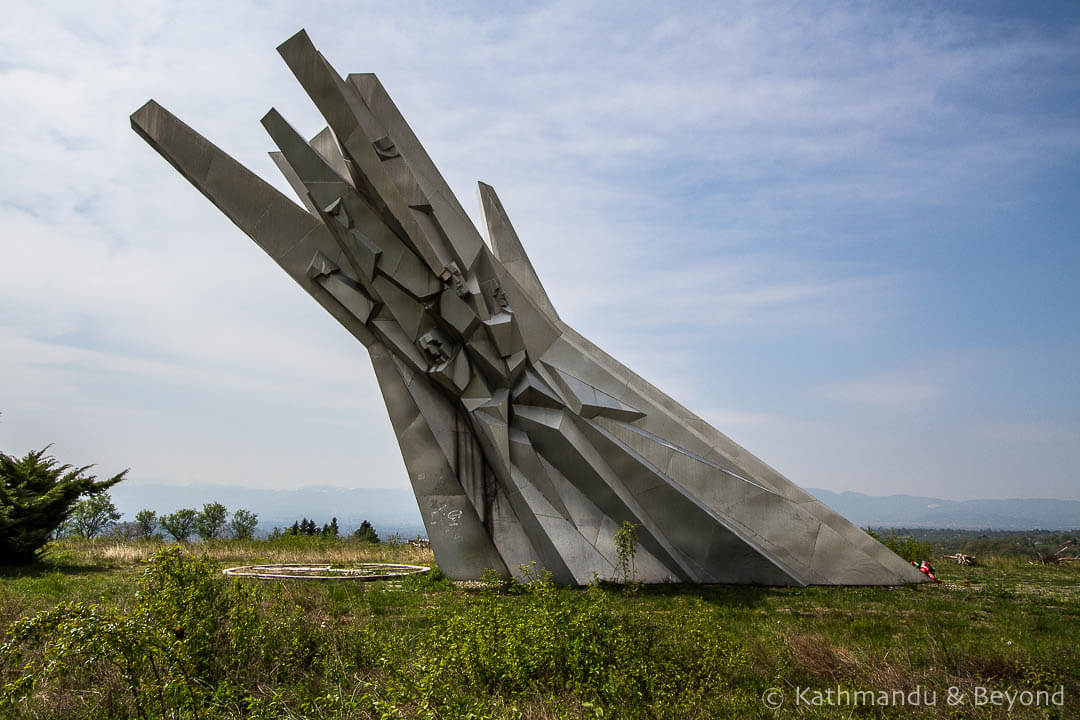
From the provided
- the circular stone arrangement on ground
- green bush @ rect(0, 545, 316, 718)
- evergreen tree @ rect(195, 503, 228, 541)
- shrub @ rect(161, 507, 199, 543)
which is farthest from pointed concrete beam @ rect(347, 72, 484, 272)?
shrub @ rect(161, 507, 199, 543)

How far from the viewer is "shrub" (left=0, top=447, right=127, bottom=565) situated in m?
13.8

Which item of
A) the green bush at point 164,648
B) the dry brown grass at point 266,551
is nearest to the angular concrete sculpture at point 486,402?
the dry brown grass at point 266,551

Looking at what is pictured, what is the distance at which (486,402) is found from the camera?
40.7ft

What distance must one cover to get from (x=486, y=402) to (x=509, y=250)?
3.56 meters

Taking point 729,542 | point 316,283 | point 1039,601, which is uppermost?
point 316,283

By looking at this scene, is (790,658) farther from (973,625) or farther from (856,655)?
(973,625)

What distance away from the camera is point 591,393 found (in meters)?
12.6

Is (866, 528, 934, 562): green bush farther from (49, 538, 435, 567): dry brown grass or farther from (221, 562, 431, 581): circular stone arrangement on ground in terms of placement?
(49, 538, 435, 567): dry brown grass

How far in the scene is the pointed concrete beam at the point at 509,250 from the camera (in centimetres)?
1405

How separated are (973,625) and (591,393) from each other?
253 inches

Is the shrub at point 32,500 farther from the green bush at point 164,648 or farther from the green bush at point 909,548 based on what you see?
the green bush at point 909,548

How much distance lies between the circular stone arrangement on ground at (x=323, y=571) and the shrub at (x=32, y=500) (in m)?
3.48

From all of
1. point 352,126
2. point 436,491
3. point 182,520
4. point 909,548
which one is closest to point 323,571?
point 436,491

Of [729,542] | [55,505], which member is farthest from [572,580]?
[55,505]
